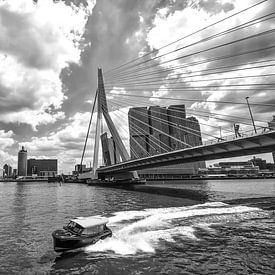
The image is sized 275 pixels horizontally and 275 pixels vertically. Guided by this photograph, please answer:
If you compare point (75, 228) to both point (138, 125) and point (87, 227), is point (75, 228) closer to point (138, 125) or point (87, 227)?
point (87, 227)

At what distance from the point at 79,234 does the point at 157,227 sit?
7.23m

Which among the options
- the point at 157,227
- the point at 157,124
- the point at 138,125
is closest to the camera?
the point at 157,227

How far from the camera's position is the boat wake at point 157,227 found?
1456cm

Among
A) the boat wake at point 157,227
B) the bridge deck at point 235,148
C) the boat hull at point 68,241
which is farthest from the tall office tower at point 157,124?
the boat hull at point 68,241

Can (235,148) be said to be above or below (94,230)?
above

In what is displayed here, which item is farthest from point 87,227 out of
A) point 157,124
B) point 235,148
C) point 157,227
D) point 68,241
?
point 157,124

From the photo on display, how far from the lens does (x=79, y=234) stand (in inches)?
572

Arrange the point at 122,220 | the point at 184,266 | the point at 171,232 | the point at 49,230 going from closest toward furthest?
the point at 184,266, the point at 171,232, the point at 49,230, the point at 122,220

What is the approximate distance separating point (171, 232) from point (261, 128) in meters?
22.5

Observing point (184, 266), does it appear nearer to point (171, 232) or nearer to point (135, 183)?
point (171, 232)

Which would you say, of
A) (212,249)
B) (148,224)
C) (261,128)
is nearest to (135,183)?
(261,128)

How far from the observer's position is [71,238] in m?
13.8

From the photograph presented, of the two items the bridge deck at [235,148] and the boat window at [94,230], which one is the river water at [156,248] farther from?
the bridge deck at [235,148]

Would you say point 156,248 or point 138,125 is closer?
point 156,248
